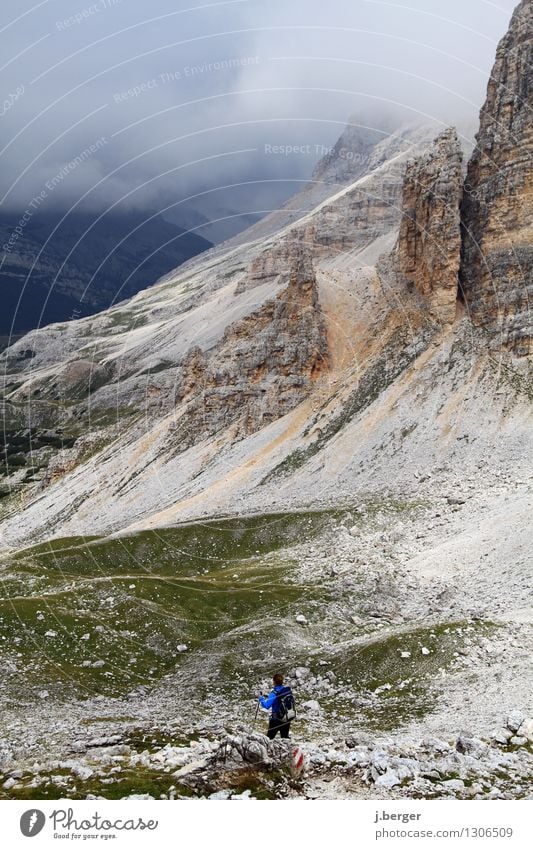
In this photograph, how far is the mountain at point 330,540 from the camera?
24.2 metres

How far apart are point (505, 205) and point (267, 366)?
41.5 metres

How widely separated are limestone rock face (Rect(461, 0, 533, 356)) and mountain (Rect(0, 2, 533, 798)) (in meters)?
0.34

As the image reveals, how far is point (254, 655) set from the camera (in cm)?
3647

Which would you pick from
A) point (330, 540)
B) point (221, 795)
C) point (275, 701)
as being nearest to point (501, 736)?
point (275, 701)

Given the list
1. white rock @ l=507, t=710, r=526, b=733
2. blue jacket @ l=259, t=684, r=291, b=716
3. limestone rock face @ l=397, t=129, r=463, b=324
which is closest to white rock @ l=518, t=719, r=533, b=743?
white rock @ l=507, t=710, r=526, b=733

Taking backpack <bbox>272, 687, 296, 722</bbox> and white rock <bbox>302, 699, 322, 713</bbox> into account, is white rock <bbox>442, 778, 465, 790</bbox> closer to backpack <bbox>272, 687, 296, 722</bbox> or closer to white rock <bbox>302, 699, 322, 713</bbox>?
backpack <bbox>272, 687, 296, 722</bbox>

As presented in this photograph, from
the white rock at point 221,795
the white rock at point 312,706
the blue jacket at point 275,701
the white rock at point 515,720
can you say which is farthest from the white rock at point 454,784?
the white rock at point 312,706

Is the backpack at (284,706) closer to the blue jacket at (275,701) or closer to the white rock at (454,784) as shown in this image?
the blue jacket at (275,701)

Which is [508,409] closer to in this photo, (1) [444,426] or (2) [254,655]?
(1) [444,426]

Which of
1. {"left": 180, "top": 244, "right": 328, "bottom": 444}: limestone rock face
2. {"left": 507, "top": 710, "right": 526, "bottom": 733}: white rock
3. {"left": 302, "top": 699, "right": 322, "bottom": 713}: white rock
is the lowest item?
{"left": 302, "top": 699, "right": 322, "bottom": 713}: white rock

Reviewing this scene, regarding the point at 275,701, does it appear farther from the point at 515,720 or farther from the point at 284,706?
the point at 515,720

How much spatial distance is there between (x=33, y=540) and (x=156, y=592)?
58.9 metres

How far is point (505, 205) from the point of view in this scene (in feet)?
285

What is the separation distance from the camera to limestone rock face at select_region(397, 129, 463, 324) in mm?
90500
